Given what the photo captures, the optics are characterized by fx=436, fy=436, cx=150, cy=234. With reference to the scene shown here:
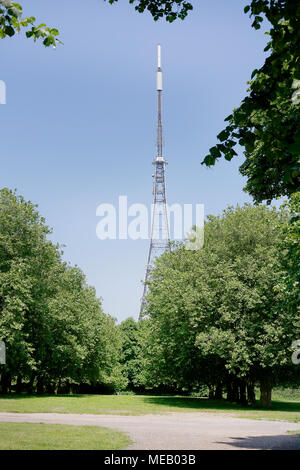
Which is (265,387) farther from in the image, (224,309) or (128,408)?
(128,408)

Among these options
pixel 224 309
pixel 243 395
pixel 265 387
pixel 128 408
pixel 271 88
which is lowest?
pixel 243 395

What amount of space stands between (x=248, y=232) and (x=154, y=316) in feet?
35.5

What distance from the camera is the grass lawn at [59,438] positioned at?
10102 mm

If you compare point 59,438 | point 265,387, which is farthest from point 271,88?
point 265,387

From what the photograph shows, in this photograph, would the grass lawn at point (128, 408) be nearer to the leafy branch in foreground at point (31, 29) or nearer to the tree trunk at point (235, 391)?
the tree trunk at point (235, 391)

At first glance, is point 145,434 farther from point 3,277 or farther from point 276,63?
point 3,277

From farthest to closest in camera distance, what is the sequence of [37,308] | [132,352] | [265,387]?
1. [132,352]
2. [37,308]
3. [265,387]

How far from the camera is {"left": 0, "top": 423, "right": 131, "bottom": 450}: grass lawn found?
10.1 m

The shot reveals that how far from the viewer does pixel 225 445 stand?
11258 mm

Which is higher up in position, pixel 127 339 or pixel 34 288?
pixel 34 288

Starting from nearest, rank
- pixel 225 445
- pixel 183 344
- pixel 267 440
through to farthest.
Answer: pixel 225 445
pixel 267 440
pixel 183 344

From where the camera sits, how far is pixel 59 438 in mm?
11484

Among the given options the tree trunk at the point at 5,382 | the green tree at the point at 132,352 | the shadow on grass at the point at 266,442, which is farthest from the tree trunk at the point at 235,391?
the green tree at the point at 132,352
